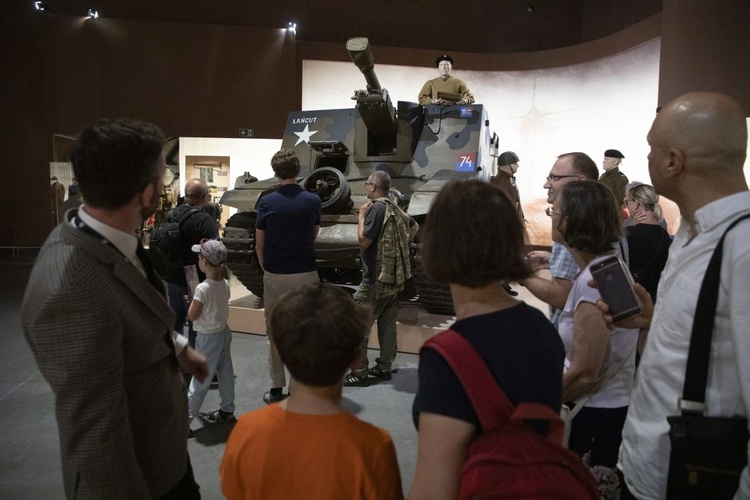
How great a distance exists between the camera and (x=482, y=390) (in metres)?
1.11

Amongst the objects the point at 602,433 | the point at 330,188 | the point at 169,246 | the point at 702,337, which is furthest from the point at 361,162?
the point at 702,337

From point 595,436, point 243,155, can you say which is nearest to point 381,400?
point 595,436

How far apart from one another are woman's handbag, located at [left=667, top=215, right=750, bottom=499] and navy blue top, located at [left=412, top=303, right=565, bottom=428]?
1.15 ft

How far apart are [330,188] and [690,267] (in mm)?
5287

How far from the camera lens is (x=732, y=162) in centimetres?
147

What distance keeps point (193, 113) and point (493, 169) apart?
248 inches

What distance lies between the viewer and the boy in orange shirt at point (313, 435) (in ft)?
4.34

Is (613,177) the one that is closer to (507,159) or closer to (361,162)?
(507,159)

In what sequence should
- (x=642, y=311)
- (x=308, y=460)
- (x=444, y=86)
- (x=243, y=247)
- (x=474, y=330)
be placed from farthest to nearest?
1. (x=444, y=86)
2. (x=243, y=247)
3. (x=642, y=311)
4. (x=308, y=460)
5. (x=474, y=330)

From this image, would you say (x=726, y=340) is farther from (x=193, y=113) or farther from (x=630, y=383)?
(x=193, y=113)

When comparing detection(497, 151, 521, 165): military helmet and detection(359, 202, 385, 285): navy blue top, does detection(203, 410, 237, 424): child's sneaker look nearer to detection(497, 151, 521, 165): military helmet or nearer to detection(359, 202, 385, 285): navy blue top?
detection(359, 202, 385, 285): navy blue top

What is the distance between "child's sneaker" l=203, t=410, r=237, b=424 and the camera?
13.1 ft

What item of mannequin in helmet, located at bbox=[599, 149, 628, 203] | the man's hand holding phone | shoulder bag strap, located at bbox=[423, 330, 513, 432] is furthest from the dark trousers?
mannequin in helmet, located at bbox=[599, 149, 628, 203]

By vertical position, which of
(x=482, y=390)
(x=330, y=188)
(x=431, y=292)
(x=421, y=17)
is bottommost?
(x=431, y=292)
